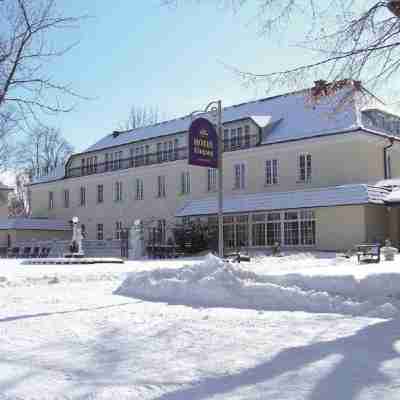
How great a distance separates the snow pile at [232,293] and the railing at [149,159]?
945 inches

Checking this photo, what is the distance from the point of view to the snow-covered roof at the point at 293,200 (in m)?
27.8

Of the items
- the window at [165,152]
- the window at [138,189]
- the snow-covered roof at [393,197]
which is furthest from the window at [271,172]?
the window at [138,189]

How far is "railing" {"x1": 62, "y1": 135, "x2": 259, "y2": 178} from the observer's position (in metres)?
36.5

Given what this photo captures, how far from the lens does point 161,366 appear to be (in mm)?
5867

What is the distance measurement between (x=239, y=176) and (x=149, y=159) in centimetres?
928

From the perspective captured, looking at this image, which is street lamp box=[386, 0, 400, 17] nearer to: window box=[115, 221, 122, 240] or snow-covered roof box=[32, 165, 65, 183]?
window box=[115, 221, 122, 240]

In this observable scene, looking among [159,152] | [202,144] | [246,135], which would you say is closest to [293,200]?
[246,135]

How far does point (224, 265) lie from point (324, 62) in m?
4.25

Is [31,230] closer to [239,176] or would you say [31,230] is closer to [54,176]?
[54,176]

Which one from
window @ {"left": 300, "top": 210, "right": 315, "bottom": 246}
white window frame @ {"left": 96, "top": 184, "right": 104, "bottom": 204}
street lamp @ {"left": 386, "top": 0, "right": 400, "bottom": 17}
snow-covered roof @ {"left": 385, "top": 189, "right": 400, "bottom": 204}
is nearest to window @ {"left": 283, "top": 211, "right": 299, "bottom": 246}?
window @ {"left": 300, "top": 210, "right": 315, "bottom": 246}

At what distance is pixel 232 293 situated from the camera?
10.4 metres

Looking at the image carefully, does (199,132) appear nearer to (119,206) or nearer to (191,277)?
(191,277)

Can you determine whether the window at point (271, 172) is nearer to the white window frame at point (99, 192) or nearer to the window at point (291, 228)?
the window at point (291, 228)

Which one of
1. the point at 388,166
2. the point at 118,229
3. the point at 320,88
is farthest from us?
the point at 118,229
